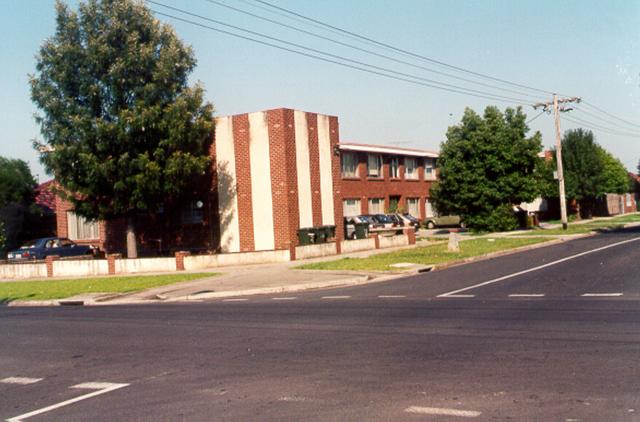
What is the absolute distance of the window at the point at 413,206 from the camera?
168 ft

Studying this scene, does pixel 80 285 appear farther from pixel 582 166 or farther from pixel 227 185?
pixel 582 166

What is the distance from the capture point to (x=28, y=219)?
149 feet

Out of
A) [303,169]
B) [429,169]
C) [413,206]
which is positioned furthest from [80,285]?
[429,169]

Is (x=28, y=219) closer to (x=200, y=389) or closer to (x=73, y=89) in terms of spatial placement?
(x=73, y=89)

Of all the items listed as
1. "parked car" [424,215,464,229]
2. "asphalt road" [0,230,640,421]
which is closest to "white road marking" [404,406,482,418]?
"asphalt road" [0,230,640,421]

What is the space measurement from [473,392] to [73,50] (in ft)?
86.6

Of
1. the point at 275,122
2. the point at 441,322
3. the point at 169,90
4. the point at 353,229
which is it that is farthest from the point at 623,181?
the point at 441,322

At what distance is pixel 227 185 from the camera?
34.0 meters

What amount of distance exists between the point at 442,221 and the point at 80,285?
111ft

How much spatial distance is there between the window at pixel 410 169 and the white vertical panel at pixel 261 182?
1970 cm

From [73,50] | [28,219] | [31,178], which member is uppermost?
[73,50]

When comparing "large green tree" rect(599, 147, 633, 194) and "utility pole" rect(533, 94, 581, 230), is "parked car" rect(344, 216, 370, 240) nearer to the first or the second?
"utility pole" rect(533, 94, 581, 230)

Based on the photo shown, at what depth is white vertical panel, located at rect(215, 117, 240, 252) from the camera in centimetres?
3372

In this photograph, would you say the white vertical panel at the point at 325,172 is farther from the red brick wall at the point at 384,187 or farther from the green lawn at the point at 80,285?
the green lawn at the point at 80,285
